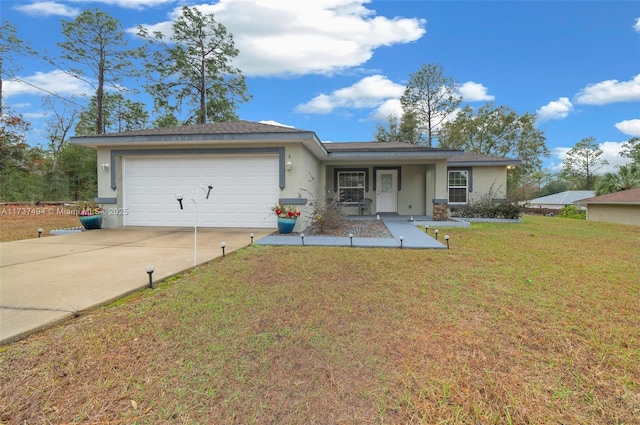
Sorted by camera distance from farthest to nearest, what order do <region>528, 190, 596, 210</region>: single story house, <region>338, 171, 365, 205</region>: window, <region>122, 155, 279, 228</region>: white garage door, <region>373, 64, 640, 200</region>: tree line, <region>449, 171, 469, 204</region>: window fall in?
<region>528, 190, 596, 210</region>: single story house, <region>373, 64, 640, 200</region>: tree line, <region>449, 171, 469, 204</region>: window, <region>338, 171, 365, 205</region>: window, <region>122, 155, 279, 228</region>: white garage door

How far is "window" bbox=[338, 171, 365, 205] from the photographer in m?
13.5

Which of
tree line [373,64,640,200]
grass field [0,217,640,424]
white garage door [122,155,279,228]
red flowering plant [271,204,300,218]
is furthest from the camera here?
tree line [373,64,640,200]

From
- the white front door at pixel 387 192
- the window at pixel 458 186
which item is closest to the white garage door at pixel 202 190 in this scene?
the white front door at pixel 387 192

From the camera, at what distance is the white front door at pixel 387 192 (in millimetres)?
13586

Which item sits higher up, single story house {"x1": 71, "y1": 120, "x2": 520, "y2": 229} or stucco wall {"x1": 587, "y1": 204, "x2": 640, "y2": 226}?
single story house {"x1": 71, "y1": 120, "x2": 520, "y2": 229}

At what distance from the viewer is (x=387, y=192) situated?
13.7 metres

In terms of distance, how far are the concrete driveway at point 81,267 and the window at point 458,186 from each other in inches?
400

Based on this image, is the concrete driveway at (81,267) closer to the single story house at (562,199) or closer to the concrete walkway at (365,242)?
the concrete walkway at (365,242)

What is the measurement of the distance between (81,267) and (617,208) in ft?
80.0

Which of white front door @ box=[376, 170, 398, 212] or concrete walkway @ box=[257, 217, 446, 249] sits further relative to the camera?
white front door @ box=[376, 170, 398, 212]

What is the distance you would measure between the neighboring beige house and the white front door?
13.0m

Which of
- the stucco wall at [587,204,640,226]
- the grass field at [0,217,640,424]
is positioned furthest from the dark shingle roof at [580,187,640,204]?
the grass field at [0,217,640,424]

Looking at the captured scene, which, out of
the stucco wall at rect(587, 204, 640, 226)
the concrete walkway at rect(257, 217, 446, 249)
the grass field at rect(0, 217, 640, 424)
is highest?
the stucco wall at rect(587, 204, 640, 226)

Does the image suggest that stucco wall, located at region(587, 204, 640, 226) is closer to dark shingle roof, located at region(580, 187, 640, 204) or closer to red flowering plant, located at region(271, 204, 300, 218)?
dark shingle roof, located at region(580, 187, 640, 204)
